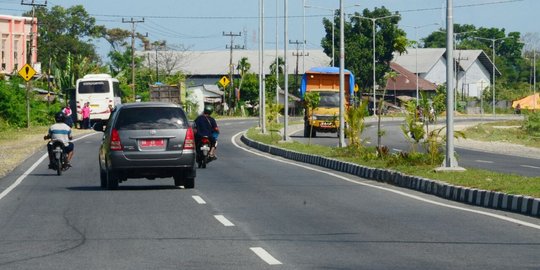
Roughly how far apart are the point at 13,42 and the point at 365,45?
35.8 meters

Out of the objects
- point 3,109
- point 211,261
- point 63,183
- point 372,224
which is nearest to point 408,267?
point 211,261

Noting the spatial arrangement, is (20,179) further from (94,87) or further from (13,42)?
(13,42)

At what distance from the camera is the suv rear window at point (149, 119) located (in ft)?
79.1

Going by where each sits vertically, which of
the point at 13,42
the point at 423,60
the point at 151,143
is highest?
the point at 423,60

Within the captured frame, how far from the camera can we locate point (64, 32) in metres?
150

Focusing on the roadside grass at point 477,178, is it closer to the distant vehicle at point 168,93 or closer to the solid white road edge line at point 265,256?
the solid white road edge line at point 265,256

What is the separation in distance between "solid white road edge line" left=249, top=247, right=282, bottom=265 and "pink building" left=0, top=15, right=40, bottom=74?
288 ft

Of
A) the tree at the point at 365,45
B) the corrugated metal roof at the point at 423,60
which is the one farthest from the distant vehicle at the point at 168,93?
the corrugated metal roof at the point at 423,60

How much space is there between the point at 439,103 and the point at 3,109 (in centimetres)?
4261

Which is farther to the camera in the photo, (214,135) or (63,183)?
(214,135)

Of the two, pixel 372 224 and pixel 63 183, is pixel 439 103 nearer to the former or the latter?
pixel 63 183

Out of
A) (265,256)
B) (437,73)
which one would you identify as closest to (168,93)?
(265,256)

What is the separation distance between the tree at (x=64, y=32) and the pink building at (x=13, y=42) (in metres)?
22.0

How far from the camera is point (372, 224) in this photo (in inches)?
655
